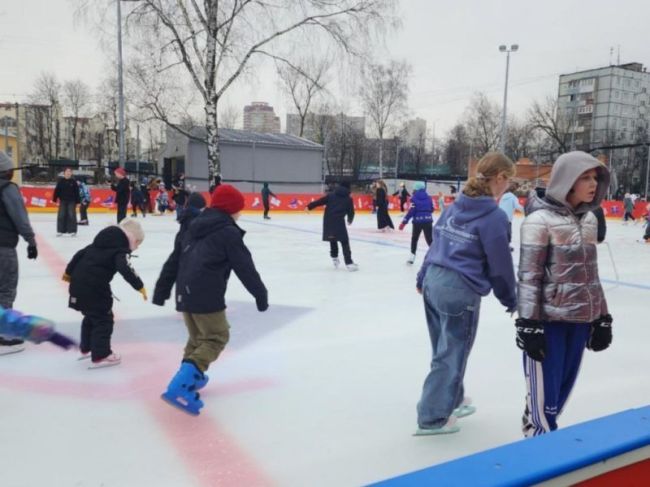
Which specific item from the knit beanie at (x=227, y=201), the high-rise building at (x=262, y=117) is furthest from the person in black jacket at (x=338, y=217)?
the high-rise building at (x=262, y=117)

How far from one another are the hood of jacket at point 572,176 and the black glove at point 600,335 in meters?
0.48

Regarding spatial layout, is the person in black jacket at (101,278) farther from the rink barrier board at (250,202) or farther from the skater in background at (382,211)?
the rink barrier board at (250,202)

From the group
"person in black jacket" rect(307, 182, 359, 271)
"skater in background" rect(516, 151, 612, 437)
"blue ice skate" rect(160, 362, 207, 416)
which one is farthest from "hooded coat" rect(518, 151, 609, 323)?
"person in black jacket" rect(307, 182, 359, 271)

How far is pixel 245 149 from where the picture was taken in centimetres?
2800

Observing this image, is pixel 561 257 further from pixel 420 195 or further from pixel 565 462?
pixel 420 195

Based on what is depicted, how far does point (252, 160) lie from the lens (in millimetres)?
27469

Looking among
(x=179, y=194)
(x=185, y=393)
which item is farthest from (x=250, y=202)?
(x=185, y=393)

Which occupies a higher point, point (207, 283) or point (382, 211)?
point (207, 283)

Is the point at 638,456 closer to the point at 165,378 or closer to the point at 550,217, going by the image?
Answer: the point at 550,217

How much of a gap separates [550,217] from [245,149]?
2669cm

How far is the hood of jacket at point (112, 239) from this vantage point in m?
3.58

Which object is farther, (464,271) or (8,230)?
(8,230)

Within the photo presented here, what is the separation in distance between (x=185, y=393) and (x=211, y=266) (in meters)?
0.69

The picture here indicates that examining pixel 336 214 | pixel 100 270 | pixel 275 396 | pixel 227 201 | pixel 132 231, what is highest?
pixel 227 201
